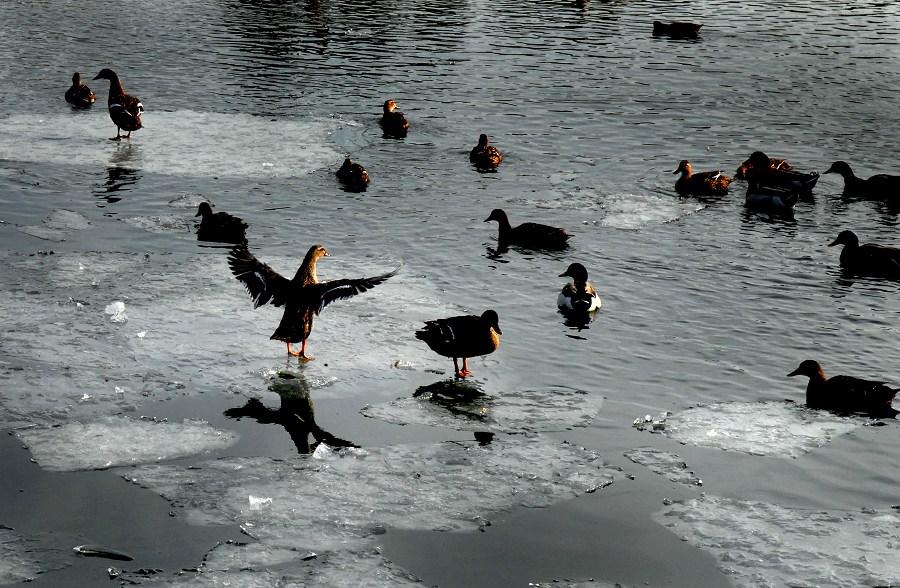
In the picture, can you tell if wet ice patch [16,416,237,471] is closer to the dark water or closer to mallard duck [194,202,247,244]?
the dark water

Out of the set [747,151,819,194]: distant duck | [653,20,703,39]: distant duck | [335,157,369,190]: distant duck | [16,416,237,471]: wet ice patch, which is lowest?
[16,416,237,471]: wet ice patch

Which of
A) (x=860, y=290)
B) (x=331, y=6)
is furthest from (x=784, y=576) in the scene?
(x=331, y=6)

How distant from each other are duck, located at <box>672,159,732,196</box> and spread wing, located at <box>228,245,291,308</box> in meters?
9.73

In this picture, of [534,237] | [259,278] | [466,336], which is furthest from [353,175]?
[466,336]

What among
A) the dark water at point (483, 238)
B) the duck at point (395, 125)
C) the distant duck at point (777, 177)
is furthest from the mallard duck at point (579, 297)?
the duck at point (395, 125)

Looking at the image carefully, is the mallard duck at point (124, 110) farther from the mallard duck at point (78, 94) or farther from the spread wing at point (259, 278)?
the spread wing at point (259, 278)

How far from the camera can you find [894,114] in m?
26.0

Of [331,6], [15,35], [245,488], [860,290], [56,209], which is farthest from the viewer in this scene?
[331,6]

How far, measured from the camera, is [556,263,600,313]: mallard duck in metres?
14.8

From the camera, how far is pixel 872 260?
54.3 ft

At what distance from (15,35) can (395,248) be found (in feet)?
68.9

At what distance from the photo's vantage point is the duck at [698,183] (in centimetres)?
2042

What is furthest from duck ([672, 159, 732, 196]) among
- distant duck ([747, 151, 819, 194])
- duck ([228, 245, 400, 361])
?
duck ([228, 245, 400, 361])

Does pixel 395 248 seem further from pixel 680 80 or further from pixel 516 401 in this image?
pixel 680 80
